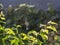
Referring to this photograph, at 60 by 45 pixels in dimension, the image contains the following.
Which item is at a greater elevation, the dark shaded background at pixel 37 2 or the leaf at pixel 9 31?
the dark shaded background at pixel 37 2

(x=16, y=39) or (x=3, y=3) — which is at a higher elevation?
(x=3, y=3)

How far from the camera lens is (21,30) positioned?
391 centimetres

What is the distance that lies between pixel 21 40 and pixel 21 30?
0.36 meters

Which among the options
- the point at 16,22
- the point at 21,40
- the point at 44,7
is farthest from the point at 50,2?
the point at 21,40

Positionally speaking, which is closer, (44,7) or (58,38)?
(58,38)

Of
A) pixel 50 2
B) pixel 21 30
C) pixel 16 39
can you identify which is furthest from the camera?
pixel 50 2

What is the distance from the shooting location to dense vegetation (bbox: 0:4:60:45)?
3.58 metres

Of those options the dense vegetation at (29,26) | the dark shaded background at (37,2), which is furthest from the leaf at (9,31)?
the dark shaded background at (37,2)

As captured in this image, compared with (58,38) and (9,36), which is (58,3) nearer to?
(58,38)

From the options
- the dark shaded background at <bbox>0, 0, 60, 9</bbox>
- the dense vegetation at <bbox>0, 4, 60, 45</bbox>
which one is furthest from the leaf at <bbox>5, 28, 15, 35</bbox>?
the dark shaded background at <bbox>0, 0, 60, 9</bbox>

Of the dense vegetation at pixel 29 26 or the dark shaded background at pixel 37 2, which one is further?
the dark shaded background at pixel 37 2

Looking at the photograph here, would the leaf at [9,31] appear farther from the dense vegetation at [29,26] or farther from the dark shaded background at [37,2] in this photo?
the dark shaded background at [37,2]

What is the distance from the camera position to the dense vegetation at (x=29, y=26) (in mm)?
3578

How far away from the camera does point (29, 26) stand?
401 cm
